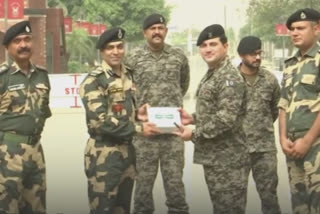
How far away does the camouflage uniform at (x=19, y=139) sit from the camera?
4.12m

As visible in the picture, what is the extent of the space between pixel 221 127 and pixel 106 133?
2.54ft

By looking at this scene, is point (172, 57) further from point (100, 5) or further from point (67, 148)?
point (100, 5)

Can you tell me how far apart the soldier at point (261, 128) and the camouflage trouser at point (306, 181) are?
1.18 metres

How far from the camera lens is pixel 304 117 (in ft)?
12.7

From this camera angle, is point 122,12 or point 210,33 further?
point 122,12

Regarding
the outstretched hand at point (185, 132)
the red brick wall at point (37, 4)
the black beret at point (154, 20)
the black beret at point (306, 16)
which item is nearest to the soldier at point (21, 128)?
the outstretched hand at point (185, 132)

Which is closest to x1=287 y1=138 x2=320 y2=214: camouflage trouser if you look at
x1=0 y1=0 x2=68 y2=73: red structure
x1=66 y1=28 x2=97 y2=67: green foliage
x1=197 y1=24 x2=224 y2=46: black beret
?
x1=197 y1=24 x2=224 y2=46: black beret

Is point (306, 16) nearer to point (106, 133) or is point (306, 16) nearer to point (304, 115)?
point (304, 115)

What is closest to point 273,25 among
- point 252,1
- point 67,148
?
point 252,1

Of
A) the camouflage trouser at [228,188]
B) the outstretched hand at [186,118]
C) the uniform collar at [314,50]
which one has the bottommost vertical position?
the camouflage trouser at [228,188]

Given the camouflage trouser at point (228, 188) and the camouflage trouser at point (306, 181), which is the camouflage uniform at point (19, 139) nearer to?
the camouflage trouser at point (228, 188)

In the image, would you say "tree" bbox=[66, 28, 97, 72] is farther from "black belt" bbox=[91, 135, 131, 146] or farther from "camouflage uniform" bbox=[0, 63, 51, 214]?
"black belt" bbox=[91, 135, 131, 146]

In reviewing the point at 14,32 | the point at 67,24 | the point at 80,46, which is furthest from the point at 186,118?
the point at 80,46

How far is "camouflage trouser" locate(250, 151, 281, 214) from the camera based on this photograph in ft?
17.1
